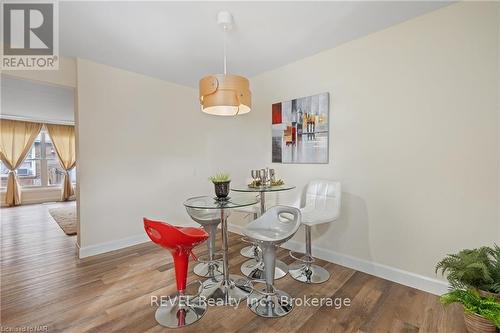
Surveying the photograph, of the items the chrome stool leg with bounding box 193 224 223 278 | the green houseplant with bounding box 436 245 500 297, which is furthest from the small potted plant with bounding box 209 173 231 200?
the green houseplant with bounding box 436 245 500 297

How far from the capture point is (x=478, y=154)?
1.88 meters

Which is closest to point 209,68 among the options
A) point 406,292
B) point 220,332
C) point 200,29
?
point 200,29

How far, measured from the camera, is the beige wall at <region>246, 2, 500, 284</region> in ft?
6.14

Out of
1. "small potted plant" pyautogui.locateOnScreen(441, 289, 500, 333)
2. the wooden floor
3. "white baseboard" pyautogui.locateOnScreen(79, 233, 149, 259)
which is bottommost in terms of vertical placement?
the wooden floor

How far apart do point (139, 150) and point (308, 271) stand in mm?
2898

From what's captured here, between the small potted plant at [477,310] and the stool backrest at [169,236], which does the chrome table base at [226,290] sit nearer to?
the stool backrest at [169,236]

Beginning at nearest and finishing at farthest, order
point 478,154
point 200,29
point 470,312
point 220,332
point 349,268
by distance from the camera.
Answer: point 470,312 < point 220,332 < point 478,154 < point 200,29 < point 349,268

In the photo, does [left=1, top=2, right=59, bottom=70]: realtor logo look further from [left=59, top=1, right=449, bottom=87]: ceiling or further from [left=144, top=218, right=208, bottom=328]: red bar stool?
[left=144, top=218, right=208, bottom=328]: red bar stool

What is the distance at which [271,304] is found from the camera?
192 cm

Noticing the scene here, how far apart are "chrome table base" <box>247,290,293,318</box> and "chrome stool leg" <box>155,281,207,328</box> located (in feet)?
1.40

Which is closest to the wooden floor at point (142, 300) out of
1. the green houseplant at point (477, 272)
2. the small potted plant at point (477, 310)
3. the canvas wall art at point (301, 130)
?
the small potted plant at point (477, 310)

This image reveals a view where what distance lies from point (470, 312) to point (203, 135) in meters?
3.91

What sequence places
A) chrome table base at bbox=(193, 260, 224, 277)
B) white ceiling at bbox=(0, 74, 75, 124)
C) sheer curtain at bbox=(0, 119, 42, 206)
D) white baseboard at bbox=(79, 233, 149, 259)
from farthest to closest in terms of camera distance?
sheer curtain at bbox=(0, 119, 42, 206) → white ceiling at bbox=(0, 74, 75, 124) → white baseboard at bbox=(79, 233, 149, 259) → chrome table base at bbox=(193, 260, 224, 277)

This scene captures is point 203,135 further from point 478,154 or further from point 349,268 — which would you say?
point 478,154
